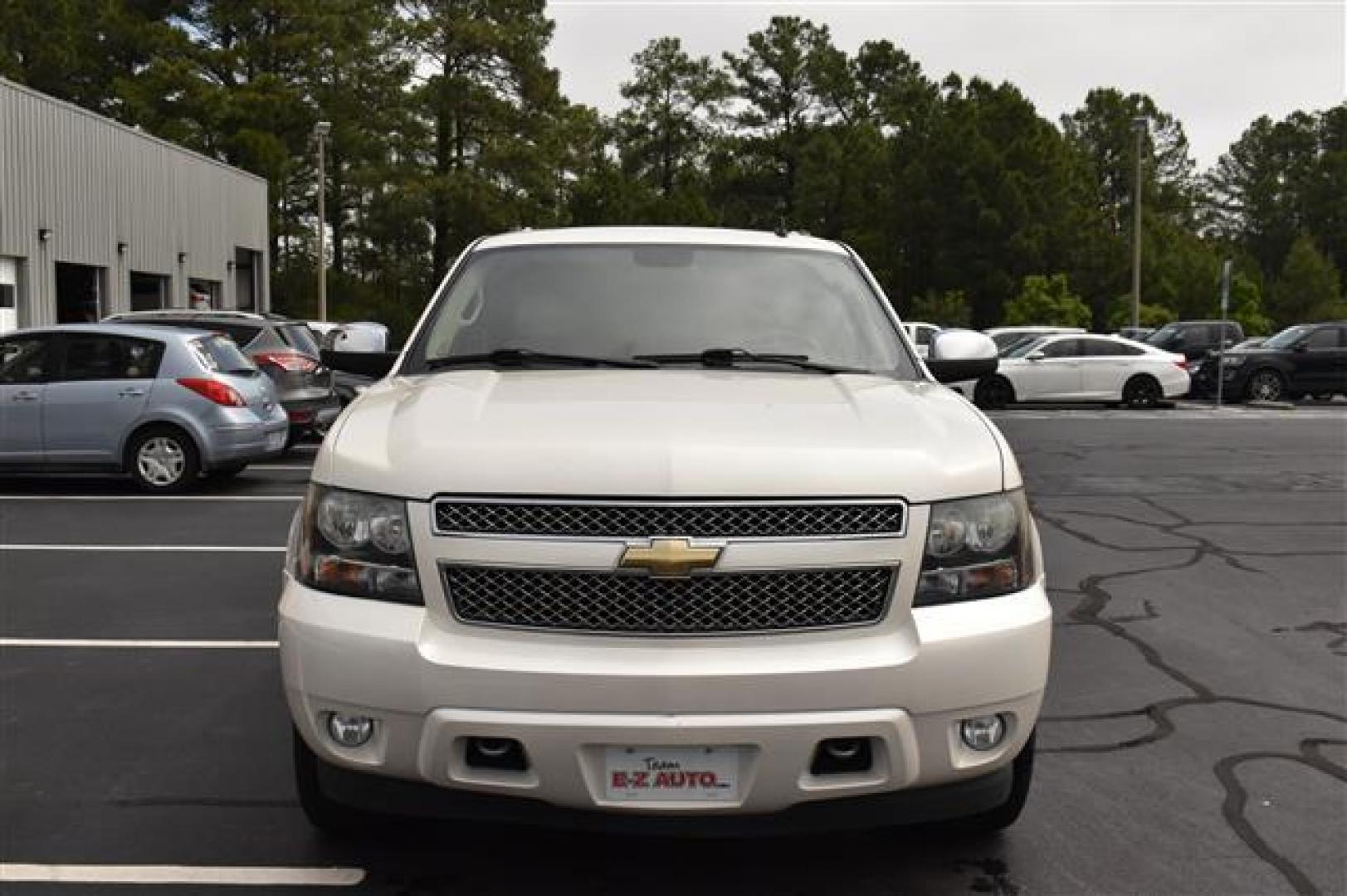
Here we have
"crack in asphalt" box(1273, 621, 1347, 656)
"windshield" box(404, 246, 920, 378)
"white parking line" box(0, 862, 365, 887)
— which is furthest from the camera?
"crack in asphalt" box(1273, 621, 1347, 656)

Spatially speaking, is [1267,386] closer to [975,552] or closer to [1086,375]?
[1086,375]

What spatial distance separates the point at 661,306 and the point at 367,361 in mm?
1293

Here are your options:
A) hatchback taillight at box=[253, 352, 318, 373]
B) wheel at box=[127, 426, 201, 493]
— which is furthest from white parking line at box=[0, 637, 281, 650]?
hatchback taillight at box=[253, 352, 318, 373]

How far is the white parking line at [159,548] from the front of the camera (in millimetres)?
8758

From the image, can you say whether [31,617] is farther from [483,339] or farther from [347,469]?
[347,469]

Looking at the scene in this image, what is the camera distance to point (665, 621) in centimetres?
311

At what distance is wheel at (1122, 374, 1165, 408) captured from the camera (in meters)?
24.6

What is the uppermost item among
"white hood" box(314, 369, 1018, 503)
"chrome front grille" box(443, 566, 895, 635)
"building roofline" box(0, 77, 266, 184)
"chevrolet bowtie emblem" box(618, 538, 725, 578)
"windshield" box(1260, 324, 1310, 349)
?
"building roofline" box(0, 77, 266, 184)

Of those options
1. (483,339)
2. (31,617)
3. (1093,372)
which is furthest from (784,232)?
(1093,372)

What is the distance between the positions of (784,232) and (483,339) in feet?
4.65

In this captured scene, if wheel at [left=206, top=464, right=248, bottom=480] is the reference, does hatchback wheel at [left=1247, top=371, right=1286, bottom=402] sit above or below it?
above

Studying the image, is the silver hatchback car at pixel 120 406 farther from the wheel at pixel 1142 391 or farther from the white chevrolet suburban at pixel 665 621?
the wheel at pixel 1142 391

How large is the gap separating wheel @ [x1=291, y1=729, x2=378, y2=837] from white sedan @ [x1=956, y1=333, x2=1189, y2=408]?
2139 cm

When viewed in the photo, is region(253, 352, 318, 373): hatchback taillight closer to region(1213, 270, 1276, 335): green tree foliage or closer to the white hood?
the white hood
